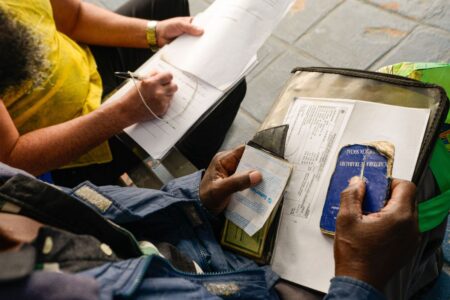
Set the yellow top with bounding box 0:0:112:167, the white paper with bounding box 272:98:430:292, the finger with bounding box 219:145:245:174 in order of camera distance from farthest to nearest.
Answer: the yellow top with bounding box 0:0:112:167 → the finger with bounding box 219:145:245:174 → the white paper with bounding box 272:98:430:292

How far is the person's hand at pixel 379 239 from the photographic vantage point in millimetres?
549

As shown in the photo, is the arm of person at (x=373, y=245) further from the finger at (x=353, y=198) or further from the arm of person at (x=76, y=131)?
the arm of person at (x=76, y=131)

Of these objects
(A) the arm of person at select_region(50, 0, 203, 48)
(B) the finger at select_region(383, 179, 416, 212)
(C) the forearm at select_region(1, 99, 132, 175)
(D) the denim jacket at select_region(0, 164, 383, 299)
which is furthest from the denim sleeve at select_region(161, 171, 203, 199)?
(A) the arm of person at select_region(50, 0, 203, 48)

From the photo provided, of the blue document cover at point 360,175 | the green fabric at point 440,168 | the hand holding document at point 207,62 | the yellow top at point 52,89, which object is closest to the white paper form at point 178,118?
the hand holding document at point 207,62

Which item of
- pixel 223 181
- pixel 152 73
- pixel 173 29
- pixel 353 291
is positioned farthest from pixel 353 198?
pixel 173 29

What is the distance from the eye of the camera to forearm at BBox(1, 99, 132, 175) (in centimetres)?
Answer: 83

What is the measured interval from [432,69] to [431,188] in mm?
318

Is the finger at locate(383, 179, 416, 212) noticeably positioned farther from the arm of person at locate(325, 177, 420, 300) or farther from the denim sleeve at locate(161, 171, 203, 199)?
the denim sleeve at locate(161, 171, 203, 199)

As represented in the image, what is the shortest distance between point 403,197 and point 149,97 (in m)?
0.62

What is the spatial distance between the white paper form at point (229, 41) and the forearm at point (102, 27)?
14 cm

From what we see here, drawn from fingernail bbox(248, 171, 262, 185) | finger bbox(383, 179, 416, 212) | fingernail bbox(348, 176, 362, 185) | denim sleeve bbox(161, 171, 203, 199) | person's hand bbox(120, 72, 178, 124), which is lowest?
denim sleeve bbox(161, 171, 203, 199)

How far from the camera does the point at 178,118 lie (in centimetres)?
94

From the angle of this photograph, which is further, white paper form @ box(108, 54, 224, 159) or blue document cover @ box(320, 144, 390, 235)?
white paper form @ box(108, 54, 224, 159)

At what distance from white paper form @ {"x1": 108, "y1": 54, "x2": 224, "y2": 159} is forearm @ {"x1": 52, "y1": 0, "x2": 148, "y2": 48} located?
23 cm
